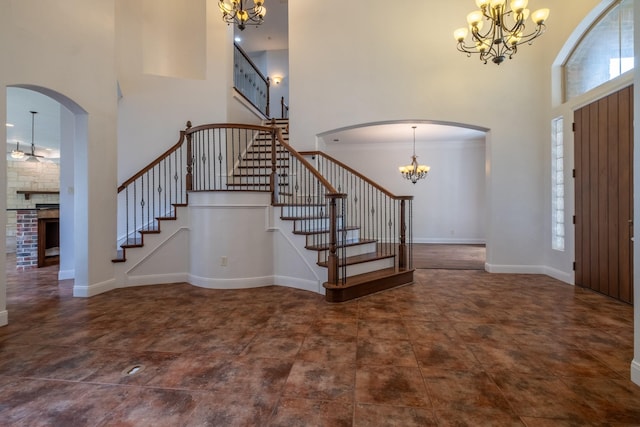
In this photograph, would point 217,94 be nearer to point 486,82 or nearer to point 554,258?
point 486,82

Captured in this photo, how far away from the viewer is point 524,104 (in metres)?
5.04

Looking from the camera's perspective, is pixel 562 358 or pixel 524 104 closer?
pixel 562 358

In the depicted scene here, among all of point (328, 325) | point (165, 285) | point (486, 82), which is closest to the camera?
point (328, 325)

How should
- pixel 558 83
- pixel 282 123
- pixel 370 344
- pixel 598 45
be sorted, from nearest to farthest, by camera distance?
pixel 370 344, pixel 598 45, pixel 558 83, pixel 282 123

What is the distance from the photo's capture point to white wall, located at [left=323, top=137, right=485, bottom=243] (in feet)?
29.9

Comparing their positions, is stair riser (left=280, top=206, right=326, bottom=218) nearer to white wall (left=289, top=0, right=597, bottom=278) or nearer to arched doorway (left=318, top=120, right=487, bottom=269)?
white wall (left=289, top=0, right=597, bottom=278)

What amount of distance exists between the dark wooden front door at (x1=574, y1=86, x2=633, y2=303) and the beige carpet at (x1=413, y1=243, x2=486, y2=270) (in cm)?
168

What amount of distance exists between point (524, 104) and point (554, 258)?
2518mm

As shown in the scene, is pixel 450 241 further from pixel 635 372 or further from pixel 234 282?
pixel 635 372

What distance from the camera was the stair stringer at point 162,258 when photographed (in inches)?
171

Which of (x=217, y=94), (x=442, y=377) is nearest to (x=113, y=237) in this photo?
(x=217, y=94)

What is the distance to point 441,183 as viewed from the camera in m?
9.26

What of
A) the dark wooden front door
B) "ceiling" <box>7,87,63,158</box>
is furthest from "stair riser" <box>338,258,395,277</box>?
"ceiling" <box>7,87,63,158</box>

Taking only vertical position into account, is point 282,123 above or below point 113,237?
above
